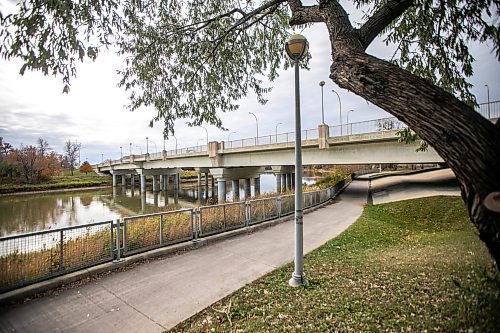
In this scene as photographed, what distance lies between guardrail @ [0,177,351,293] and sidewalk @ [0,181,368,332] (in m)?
0.69

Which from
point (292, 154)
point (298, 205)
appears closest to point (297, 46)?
point (298, 205)

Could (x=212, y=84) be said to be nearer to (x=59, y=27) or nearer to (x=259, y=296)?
(x=59, y=27)

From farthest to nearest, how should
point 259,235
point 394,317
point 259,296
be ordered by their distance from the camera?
point 259,235 < point 259,296 < point 394,317

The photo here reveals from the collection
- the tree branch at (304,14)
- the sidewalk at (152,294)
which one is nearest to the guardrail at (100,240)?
the sidewalk at (152,294)

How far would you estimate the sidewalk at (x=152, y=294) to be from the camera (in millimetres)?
4234

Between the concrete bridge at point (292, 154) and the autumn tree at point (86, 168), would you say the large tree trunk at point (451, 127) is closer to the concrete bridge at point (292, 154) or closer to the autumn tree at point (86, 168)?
the concrete bridge at point (292, 154)

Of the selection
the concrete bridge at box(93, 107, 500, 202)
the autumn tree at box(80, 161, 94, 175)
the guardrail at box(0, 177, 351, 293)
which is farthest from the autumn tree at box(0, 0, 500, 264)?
the autumn tree at box(80, 161, 94, 175)

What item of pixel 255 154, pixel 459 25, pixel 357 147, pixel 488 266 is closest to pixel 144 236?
pixel 488 266

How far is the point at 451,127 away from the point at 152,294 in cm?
541

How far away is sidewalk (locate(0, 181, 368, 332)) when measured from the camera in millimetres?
4234

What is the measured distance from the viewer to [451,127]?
7.60 ft

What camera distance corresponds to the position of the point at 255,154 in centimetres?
2917

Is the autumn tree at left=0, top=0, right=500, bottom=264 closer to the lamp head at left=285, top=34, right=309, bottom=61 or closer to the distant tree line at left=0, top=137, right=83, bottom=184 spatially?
the lamp head at left=285, top=34, right=309, bottom=61

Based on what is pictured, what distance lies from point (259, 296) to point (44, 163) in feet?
224
